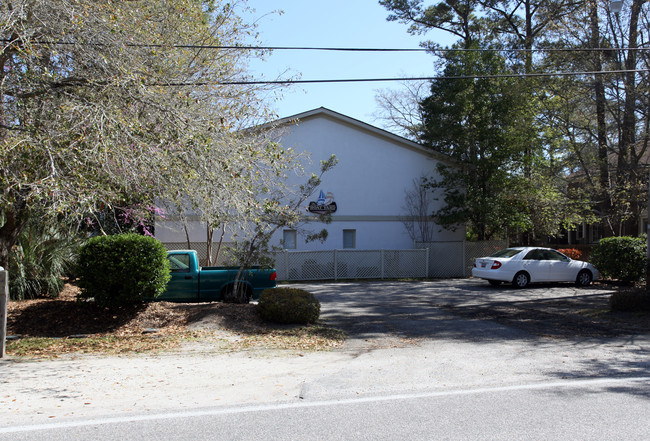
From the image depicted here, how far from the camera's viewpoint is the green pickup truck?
13.4m

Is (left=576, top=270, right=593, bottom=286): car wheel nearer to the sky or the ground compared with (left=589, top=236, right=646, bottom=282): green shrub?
nearer to the ground

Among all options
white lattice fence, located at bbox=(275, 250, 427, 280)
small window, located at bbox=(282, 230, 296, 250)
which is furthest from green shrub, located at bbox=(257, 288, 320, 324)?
small window, located at bbox=(282, 230, 296, 250)

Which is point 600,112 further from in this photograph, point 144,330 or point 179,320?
point 144,330

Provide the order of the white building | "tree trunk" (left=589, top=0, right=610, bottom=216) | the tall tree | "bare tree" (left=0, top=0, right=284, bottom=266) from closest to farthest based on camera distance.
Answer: "bare tree" (left=0, top=0, right=284, bottom=266) → "tree trunk" (left=589, top=0, right=610, bottom=216) → the tall tree → the white building

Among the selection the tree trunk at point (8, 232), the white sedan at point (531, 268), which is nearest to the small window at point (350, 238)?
Answer: the white sedan at point (531, 268)

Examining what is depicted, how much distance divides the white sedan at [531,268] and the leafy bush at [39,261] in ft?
46.2

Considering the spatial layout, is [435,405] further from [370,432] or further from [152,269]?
[152,269]


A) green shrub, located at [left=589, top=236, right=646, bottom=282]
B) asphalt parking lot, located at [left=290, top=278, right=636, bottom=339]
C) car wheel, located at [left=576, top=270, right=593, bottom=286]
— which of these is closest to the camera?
asphalt parking lot, located at [left=290, top=278, right=636, bottom=339]

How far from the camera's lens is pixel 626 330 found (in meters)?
10.9

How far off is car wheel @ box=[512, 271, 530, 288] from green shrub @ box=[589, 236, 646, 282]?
3.69m

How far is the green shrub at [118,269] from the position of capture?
445 inches

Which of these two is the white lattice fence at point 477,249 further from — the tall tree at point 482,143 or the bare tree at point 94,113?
the bare tree at point 94,113

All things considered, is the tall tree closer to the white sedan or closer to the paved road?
the white sedan

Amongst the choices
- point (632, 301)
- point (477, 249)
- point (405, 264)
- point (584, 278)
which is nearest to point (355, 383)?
point (632, 301)
